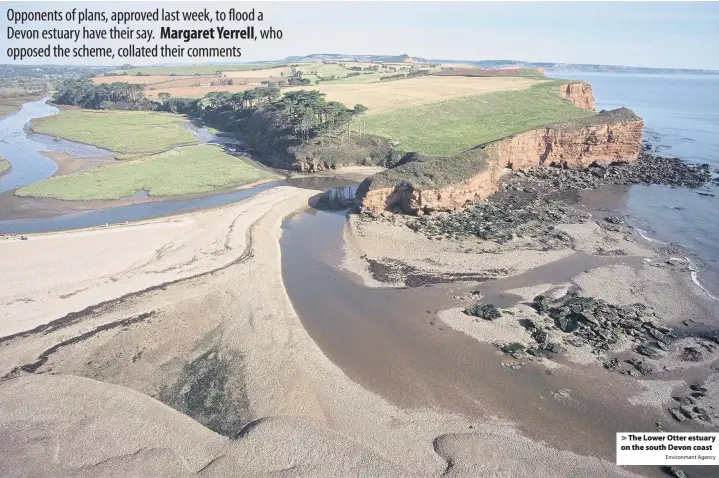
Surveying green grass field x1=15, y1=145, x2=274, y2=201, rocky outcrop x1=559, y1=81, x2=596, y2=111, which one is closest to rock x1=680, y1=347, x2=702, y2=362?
green grass field x1=15, y1=145, x2=274, y2=201

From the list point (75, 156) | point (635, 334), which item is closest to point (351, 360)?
point (635, 334)

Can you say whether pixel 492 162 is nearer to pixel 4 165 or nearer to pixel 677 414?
pixel 677 414

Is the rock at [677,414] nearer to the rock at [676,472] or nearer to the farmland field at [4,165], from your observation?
the rock at [676,472]

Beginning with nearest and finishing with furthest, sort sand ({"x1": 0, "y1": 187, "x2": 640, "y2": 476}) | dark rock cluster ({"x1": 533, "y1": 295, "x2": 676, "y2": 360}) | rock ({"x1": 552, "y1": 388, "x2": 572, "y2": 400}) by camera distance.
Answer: sand ({"x1": 0, "y1": 187, "x2": 640, "y2": 476}), rock ({"x1": 552, "y1": 388, "x2": 572, "y2": 400}), dark rock cluster ({"x1": 533, "y1": 295, "x2": 676, "y2": 360})

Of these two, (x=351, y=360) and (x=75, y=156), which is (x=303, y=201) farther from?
(x=75, y=156)

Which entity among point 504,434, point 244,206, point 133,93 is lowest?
point 504,434

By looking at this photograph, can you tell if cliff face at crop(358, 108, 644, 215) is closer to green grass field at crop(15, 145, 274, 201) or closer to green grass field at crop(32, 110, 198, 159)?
green grass field at crop(15, 145, 274, 201)
